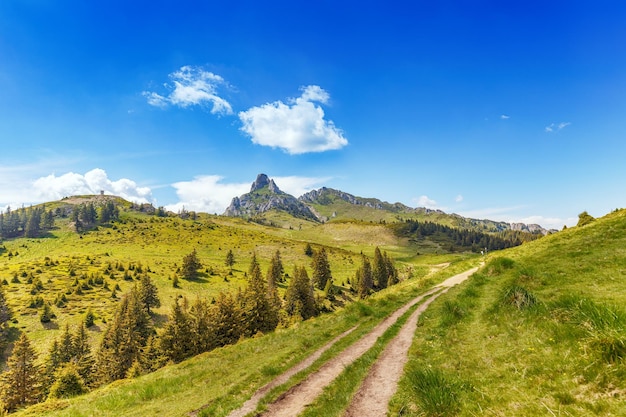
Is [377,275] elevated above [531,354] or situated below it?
below

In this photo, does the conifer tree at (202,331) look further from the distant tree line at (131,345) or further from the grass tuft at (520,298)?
the grass tuft at (520,298)

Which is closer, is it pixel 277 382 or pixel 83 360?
pixel 277 382

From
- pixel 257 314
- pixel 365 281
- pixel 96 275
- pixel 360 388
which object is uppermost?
pixel 360 388

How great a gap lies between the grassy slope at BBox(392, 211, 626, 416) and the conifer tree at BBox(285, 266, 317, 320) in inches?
2828

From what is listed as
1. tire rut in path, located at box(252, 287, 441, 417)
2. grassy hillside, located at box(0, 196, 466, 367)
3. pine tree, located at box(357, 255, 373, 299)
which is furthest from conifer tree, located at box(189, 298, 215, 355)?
pine tree, located at box(357, 255, 373, 299)

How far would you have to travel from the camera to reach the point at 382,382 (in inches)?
417

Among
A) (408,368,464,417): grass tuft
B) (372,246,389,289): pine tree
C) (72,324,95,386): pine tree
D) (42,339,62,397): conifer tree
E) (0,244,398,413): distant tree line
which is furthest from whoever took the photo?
(372,246,389,289): pine tree

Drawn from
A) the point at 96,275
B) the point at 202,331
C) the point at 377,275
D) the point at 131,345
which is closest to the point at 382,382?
the point at 202,331

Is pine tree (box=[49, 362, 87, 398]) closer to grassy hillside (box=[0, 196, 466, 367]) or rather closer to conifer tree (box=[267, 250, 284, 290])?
grassy hillside (box=[0, 196, 466, 367])

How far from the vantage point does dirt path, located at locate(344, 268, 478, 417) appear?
8.81 meters

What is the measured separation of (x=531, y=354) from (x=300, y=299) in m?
84.4

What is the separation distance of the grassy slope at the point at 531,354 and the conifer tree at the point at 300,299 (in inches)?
2828

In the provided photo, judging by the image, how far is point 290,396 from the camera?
11.7 m

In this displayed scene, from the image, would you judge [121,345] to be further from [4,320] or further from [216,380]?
[216,380]
